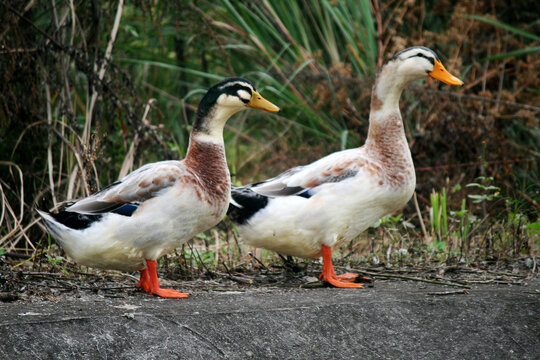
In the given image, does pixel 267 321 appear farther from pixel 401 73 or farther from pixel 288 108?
pixel 288 108

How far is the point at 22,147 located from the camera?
5.40m

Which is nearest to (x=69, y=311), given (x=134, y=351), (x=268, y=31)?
(x=134, y=351)

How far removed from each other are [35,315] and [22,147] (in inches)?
120

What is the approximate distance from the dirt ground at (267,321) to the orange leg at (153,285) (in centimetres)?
5

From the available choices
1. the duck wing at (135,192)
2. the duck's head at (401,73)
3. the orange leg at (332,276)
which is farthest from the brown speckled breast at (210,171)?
the duck's head at (401,73)

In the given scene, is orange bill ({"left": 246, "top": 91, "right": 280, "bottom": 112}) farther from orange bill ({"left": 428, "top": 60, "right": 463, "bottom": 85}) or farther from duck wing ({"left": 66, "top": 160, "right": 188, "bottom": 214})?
orange bill ({"left": 428, "top": 60, "right": 463, "bottom": 85})

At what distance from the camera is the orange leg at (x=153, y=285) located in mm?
3289

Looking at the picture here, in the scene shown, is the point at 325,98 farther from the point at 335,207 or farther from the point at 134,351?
the point at 134,351

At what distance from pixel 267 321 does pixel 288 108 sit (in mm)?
4219

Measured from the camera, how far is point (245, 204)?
3.89 meters

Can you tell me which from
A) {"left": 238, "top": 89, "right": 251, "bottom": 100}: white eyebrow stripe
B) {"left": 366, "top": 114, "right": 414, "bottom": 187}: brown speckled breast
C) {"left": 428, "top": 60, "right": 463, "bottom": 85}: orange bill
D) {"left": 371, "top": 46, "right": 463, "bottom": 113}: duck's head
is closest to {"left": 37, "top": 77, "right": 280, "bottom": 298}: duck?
{"left": 238, "top": 89, "right": 251, "bottom": 100}: white eyebrow stripe

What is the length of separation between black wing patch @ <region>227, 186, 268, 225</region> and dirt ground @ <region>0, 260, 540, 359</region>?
0.43 m

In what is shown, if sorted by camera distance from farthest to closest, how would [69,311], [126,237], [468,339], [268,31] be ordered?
1. [268,31]
2. [126,237]
3. [468,339]
4. [69,311]

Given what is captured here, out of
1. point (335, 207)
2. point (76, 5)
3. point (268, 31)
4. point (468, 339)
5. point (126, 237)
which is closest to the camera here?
point (468, 339)
